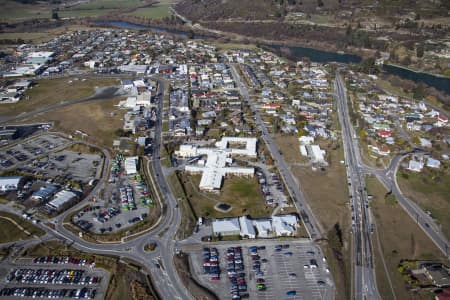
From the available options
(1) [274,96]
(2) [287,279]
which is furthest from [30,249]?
(1) [274,96]

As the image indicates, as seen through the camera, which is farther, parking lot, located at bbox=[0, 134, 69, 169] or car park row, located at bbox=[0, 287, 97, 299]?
parking lot, located at bbox=[0, 134, 69, 169]

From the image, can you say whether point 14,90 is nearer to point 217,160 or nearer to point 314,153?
point 217,160

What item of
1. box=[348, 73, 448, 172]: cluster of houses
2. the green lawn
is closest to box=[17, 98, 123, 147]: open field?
box=[348, 73, 448, 172]: cluster of houses

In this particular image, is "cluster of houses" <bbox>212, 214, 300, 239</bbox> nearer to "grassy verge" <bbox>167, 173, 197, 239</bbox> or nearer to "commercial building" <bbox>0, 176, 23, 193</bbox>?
"grassy verge" <bbox>167, 173, 197, 239</bbox>

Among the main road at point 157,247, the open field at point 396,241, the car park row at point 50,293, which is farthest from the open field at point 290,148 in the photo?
the car park row at point 50,293

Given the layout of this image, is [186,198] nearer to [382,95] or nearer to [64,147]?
[64,147]

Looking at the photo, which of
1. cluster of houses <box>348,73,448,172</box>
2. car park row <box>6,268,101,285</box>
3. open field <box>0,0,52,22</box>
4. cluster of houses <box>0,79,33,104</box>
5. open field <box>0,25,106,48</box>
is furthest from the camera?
open field <box>0,0,52,22</box>

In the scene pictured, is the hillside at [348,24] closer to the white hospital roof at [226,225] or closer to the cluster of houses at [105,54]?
the cluster of houses at [105,54]

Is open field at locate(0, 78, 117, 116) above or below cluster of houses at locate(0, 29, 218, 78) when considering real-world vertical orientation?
below
